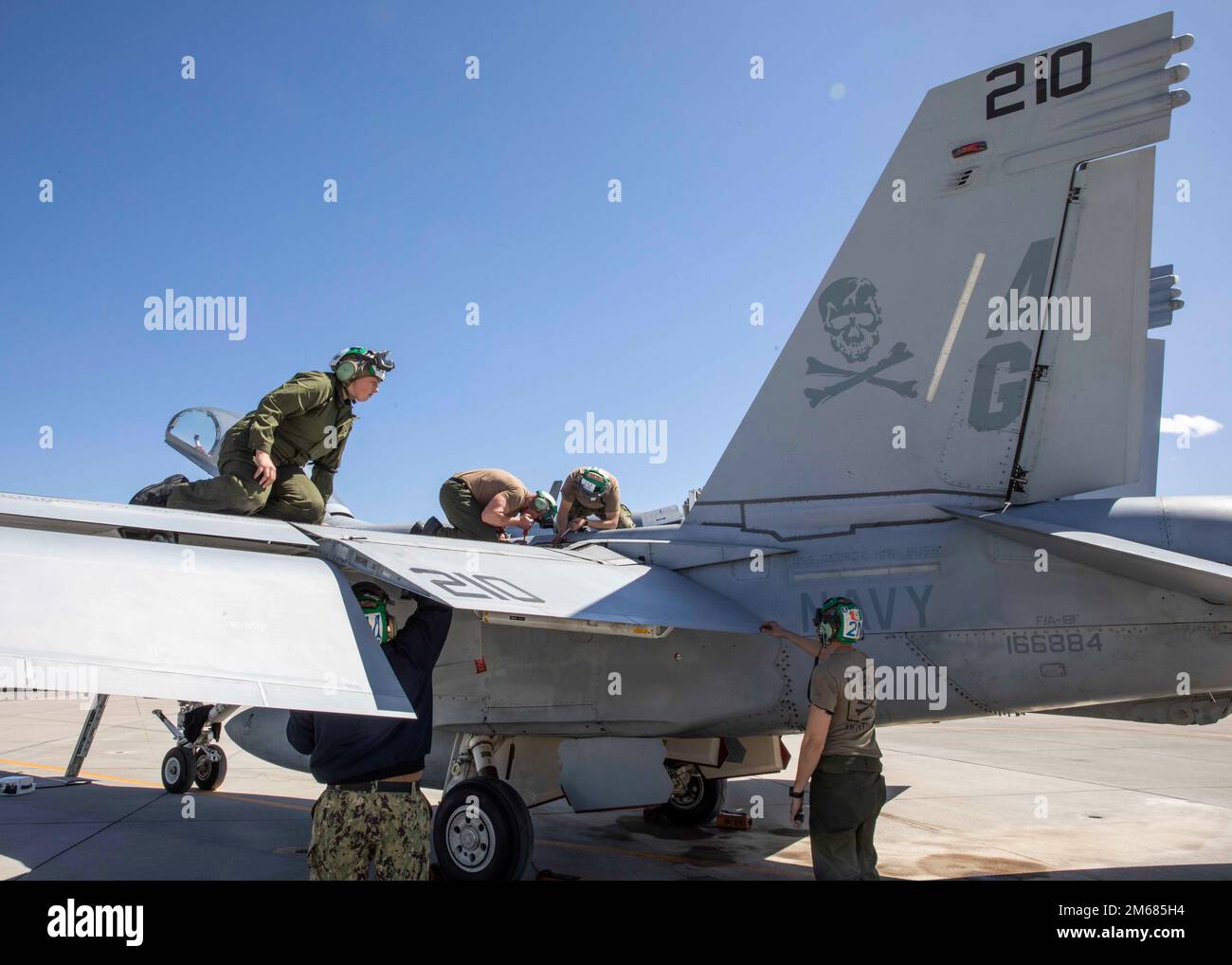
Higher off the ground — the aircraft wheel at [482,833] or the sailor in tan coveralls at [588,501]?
the sailor in tan coveralls at [588,501]

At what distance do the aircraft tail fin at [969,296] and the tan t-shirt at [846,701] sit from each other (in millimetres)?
1144

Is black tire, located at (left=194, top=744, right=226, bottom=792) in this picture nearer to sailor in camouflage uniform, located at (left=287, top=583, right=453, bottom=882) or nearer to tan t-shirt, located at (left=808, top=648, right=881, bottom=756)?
sailor in camouflage uniform, located at (left=287, top=583, right=453, bottom=882)

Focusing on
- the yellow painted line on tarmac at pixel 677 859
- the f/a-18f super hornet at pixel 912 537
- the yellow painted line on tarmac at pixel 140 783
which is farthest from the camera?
the yellow painted line on tarmac at pixel 140 783

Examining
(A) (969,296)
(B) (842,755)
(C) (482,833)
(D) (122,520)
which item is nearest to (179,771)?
(C) (482,833)

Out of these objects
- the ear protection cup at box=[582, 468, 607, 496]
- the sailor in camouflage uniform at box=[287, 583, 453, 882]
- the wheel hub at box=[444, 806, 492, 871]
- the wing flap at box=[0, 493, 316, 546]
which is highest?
the ear protection cup at box=[582, 468, 607, 496]

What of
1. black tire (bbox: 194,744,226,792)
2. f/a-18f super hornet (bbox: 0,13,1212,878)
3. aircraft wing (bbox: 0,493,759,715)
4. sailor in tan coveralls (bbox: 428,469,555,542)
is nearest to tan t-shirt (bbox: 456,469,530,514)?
sailor in tan coveralls (bbox: 428,469,555,542)

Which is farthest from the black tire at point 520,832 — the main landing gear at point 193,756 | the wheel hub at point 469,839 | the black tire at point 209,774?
the black tire at point 209,774

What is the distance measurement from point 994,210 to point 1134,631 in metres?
2.53

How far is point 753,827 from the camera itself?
7527 millimetres

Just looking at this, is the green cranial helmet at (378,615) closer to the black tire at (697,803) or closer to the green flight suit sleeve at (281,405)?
the green flight suit sleeve at (281,405)

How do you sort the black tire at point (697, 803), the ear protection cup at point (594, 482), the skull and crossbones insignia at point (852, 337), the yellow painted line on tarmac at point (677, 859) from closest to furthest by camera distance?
the skull and crossbones insignia at point (852, 337), the yellow painted line on tarmac at point (677, 859), the ear protection cup at point (594, 482), the black tire at point (697, 803)

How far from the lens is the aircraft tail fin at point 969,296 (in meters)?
4.76

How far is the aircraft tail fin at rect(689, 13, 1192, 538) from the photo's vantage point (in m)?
4.76
